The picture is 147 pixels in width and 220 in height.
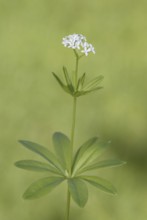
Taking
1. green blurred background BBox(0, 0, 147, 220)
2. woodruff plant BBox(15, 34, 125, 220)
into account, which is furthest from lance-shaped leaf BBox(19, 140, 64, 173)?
green blurred background BBox(0, 0, 147, 220)

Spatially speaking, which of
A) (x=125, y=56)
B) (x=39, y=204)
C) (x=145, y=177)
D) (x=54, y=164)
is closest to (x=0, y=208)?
(x=39, y=204)

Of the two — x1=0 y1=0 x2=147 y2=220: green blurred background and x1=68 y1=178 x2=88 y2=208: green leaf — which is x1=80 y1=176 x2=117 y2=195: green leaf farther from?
x1=0 y1=0 x2=147 y2=220: green blurred background

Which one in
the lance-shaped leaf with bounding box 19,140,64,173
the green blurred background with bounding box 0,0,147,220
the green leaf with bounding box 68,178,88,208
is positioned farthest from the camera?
the green blurred background with bounding box 0,0,147,220

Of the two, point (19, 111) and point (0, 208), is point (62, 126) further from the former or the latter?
point (0, 208)

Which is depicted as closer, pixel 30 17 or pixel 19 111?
pixel 19 111

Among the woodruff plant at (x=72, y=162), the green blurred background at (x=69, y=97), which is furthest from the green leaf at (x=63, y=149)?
the green blurred background at (x=69, y=97)

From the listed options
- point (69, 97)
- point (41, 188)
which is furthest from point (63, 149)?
point (69, 97)
